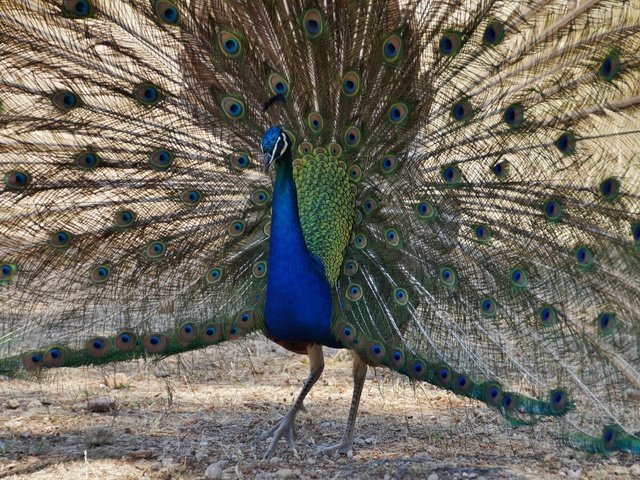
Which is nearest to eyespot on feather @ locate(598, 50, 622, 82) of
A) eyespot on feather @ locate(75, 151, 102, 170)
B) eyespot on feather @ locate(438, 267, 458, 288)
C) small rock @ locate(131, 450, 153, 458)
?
eyespot on feather @ locate(438, 267, 458, 288)

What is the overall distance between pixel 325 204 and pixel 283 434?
1285 millimetres

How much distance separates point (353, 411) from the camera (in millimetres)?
4531

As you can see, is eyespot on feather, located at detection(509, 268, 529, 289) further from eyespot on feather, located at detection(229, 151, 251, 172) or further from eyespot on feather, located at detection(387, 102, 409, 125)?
eyespot on feather, located at detection(229, 151, 251, 172)

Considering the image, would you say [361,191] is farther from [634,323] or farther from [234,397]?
[234,397]

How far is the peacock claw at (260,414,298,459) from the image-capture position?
4.51 m

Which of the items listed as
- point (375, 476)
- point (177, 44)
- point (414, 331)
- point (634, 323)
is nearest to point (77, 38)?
point (177, 44)

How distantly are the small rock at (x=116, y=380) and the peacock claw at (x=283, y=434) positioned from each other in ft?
4.18

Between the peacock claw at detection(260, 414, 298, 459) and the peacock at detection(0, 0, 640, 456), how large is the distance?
0.46 metres

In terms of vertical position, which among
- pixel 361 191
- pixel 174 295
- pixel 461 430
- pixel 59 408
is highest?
pixel 361 191

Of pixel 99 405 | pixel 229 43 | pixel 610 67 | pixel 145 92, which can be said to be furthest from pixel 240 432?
pixel 610 67

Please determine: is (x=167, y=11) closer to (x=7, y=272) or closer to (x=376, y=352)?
(x=7, y=272)

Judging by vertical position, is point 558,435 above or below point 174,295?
below

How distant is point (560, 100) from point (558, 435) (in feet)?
5.12

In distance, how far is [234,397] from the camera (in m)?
5.57
